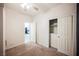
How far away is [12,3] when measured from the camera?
60.8 inches

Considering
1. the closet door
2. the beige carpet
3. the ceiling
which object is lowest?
the beige carpet

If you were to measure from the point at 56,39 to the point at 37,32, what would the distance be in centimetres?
44

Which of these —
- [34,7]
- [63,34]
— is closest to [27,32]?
[34,7]

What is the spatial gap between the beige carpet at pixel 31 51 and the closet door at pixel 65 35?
0.14 m

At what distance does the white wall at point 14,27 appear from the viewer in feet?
5.25

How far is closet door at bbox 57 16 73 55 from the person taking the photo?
1.62m

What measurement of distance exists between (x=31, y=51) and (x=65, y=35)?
776 millimetres

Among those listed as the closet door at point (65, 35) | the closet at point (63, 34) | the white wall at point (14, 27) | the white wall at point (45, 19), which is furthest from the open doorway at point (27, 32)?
the closet door at point (65, 35)

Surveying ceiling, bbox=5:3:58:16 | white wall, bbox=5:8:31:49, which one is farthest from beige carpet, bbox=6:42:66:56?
ceiling, bbox=5:3:58:16

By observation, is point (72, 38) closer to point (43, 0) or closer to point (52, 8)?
point (52, 8)

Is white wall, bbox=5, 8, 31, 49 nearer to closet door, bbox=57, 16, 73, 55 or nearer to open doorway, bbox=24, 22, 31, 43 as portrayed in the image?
open doorway, bbox=24, 22, 31, 43

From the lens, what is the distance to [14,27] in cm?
169

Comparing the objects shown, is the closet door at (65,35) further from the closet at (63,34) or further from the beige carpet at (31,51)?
the beige carpet at (31,51)

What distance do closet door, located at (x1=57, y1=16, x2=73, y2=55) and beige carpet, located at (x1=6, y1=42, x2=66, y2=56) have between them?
0.47 feet
